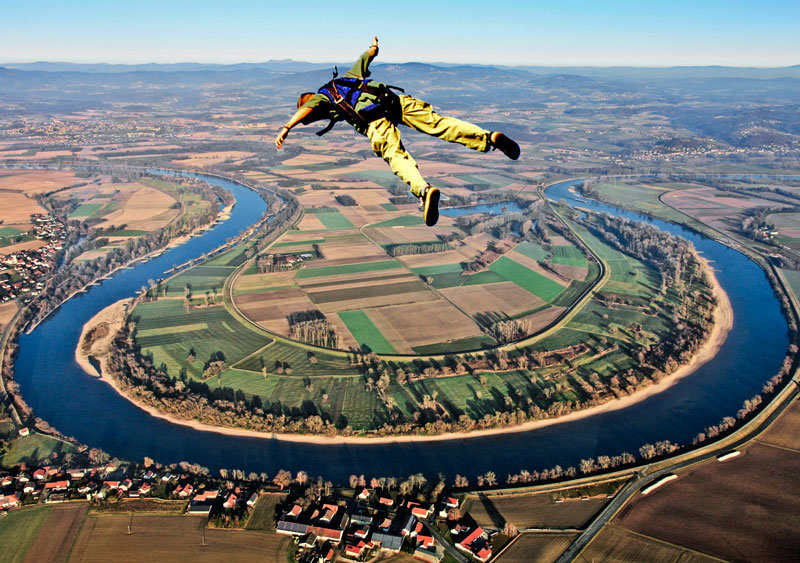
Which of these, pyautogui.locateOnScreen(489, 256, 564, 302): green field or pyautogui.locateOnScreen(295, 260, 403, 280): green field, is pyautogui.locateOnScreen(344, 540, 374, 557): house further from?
pyautogui.locateOnScreen(295, 260, 403, 280): green field

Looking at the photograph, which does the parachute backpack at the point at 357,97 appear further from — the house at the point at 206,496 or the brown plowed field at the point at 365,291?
the brown plowed field at the point at 365,291

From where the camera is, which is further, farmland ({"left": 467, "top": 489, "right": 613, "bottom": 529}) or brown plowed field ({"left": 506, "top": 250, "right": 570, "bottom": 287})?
brown plowed field ({"left": 506, "top": 250, "right": 570, "bottom": 287})

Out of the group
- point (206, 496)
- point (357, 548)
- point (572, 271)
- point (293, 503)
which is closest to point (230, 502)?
point (206, 496)

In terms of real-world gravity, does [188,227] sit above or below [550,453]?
above

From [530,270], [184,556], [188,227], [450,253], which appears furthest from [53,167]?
[184,556]

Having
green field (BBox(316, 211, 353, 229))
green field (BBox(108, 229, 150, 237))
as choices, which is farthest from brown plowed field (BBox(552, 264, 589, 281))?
green field (BBox(108, 229, 150, 237))

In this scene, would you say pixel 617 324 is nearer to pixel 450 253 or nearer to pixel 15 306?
pixel 450 253

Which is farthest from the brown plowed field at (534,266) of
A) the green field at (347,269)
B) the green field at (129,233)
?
the green field at (129,233)
